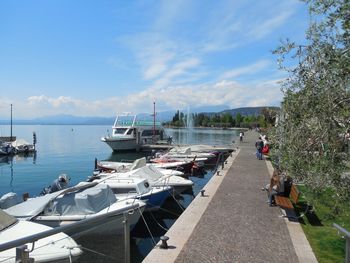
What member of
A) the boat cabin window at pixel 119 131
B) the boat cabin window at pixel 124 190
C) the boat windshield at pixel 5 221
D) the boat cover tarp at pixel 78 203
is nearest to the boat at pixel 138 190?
the boat cabin window at pixel 124 190

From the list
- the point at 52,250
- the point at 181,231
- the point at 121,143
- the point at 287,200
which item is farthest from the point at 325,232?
the point at 121,143

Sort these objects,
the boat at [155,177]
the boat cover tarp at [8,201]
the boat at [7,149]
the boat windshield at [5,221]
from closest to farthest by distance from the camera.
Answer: the boat windshield at [5,221], the boat cover tarp at [8,201], the boat at [155,177], the boat at [7,149]

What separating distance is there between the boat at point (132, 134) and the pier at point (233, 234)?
121ft

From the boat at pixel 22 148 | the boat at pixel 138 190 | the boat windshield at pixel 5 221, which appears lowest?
the boat at pixel 22 148

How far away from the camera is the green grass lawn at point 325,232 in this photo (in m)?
7.87

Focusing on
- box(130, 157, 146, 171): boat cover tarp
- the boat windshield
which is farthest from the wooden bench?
box(130, 157, 146, 171): boat cover tarp

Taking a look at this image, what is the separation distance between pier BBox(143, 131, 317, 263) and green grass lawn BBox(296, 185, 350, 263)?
0.91ft

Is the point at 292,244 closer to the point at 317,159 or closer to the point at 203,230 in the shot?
the point at 203,230

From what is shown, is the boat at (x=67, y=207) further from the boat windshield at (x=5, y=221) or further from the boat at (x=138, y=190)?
the boat windshield at (x=5, y=221)

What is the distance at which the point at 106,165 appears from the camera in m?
30.2

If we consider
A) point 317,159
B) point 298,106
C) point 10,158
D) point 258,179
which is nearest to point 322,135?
point 317,159

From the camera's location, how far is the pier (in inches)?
324

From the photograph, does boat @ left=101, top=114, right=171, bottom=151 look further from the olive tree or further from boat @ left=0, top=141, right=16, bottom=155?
the olive tree

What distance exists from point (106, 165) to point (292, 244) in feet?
74.1
